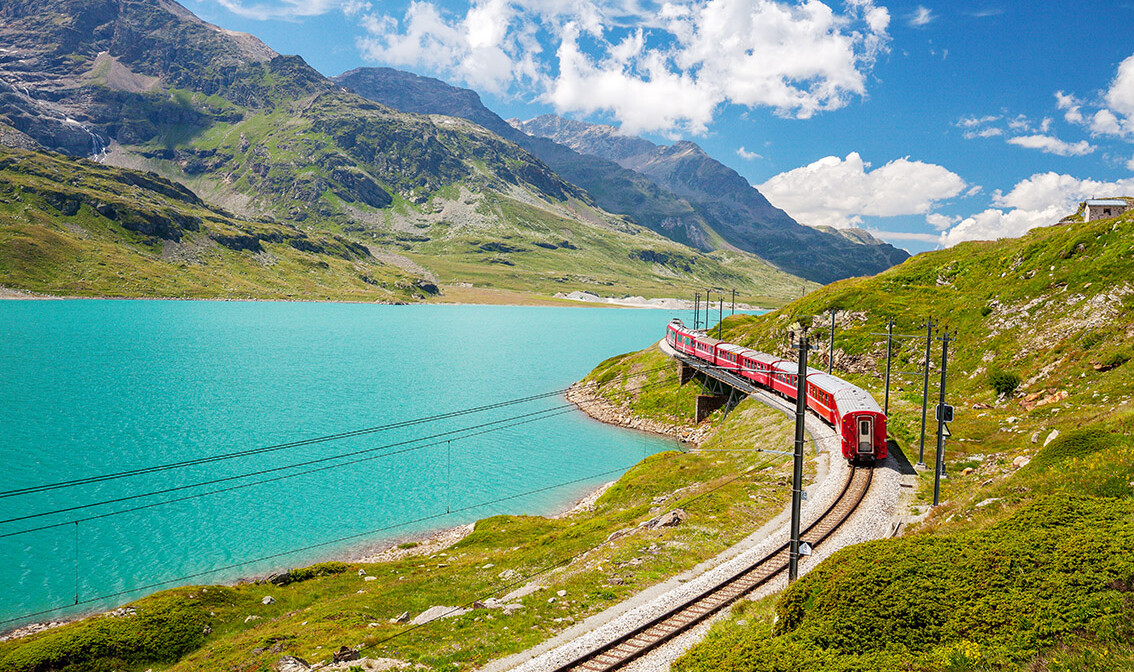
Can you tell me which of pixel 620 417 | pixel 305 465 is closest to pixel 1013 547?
pixel 305 465

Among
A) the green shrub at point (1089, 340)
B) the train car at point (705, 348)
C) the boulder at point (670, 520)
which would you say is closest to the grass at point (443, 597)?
→ the boulder at point (670, 520)

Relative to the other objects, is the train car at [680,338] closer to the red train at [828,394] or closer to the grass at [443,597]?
the red train at [828,394]

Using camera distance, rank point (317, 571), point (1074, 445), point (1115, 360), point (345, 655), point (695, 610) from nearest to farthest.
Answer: point (345, 655), point (695, 610), point (1074, 445), point (317, 571), point (1115, 360)

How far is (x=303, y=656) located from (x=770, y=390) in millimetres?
54993

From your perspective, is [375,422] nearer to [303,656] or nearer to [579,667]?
[303,656]

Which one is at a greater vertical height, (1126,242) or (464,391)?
(1126,242)

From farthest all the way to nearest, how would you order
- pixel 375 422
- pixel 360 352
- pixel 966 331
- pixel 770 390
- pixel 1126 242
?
pixel 360 352 < pixel 375 422 < pixel 770 390 < pixel 966 331 < pixel 1126 242

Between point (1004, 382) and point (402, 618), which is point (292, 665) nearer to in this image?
point (402, 618)

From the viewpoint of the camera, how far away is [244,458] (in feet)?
206

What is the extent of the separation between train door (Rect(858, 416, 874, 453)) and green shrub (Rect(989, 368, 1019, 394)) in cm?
1836

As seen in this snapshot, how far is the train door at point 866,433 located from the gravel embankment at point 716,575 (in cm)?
168

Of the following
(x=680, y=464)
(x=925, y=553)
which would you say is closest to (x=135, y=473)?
(x=680, y=464)

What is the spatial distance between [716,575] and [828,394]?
2758 centimetres

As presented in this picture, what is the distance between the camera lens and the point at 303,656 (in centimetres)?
A: 2103
